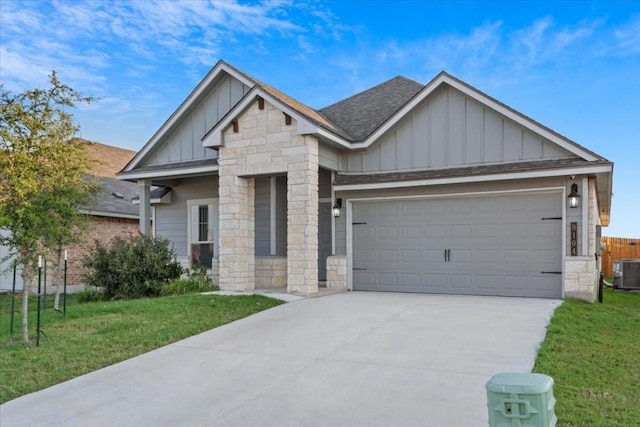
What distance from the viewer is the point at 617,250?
2233 centimetres

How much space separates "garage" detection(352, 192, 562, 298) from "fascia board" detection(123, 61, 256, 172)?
4817 mm

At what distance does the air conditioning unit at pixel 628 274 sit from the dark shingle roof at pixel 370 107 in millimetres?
9051

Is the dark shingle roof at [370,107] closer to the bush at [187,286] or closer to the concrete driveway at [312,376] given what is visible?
the bush at [187,286]

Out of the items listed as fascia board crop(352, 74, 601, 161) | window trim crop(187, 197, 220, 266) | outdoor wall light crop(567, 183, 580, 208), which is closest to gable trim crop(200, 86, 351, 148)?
fascia board crop(352, 74, 601, 161)

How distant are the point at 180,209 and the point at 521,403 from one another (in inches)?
553

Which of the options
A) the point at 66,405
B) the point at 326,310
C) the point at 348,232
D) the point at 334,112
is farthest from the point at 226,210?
the point at 66,405

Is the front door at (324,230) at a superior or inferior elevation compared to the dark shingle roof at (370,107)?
inferior

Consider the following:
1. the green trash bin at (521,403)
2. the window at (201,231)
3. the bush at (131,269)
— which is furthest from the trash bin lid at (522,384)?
the window at (201,231)

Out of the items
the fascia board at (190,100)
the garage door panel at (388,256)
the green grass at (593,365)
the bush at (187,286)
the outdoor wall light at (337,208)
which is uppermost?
the fascia board at (190,100)

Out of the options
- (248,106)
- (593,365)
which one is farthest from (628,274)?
(248,106)

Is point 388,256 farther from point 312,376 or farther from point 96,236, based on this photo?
point 96,236

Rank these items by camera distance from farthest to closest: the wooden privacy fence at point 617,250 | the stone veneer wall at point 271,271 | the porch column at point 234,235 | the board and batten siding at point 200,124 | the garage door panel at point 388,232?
1. the wooden privacy fence at point 617,250
2. the board and batten siding at point 200,124
3. the stone veneer wall at point 271,271
4. the garage door panel at point 388,232
5. the porch column at point 234,235

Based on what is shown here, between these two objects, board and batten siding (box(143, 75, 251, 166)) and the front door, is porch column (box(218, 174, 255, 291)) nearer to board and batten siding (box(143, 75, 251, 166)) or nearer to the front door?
the front door

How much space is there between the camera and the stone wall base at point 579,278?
10.2m
